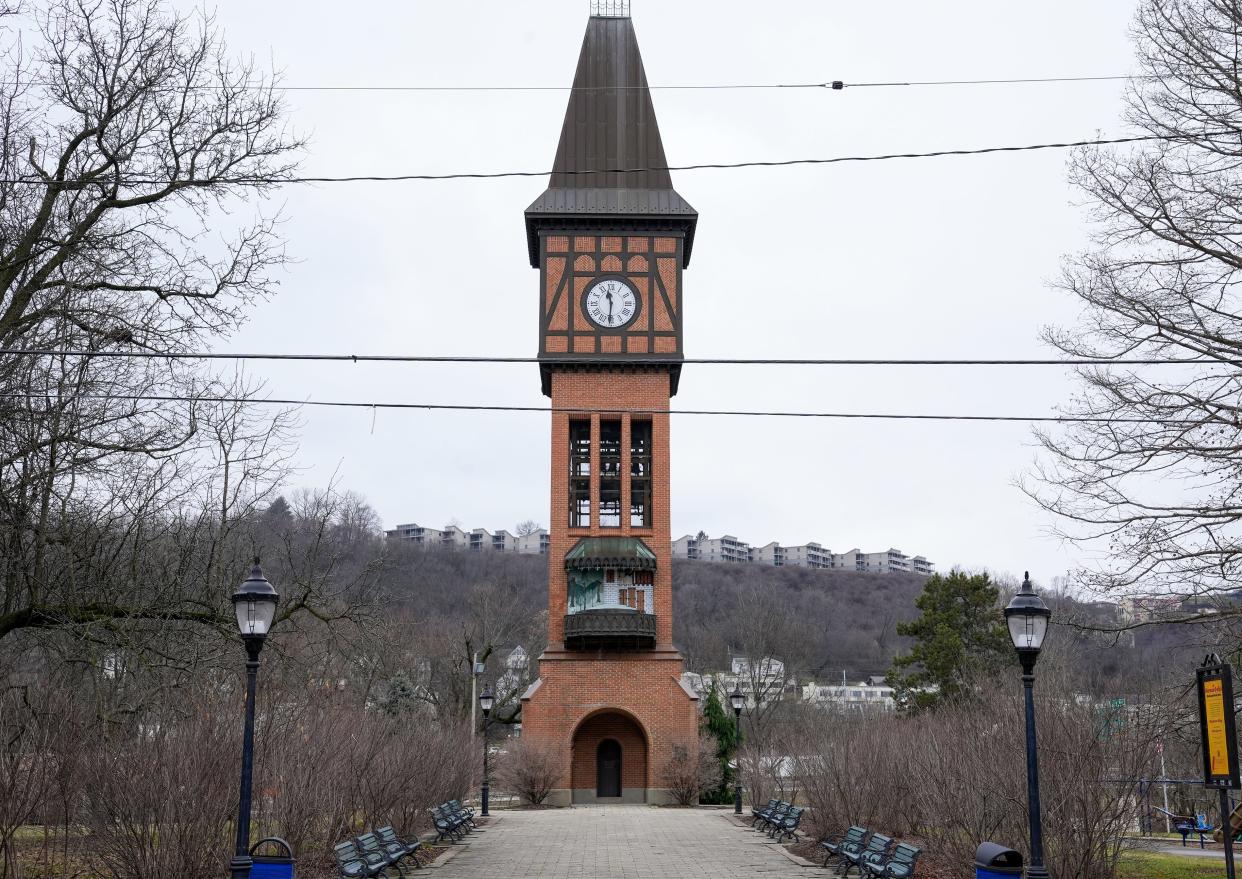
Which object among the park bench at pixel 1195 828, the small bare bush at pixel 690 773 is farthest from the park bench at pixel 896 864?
the small bare bush at pixel 690 773

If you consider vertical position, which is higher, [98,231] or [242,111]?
[242,111]

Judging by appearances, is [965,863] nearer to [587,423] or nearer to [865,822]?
[865,822]

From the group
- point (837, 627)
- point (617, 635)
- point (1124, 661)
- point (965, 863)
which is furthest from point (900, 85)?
point (837, 627)

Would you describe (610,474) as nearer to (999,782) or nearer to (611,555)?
(611,555)

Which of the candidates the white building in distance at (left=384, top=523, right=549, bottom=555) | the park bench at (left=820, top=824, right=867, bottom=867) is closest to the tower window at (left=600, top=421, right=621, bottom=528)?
the park bench at (left=820, top=824, right=867, bottom=867)

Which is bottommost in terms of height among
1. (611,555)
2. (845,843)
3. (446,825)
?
(446,825)

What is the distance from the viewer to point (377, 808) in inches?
848

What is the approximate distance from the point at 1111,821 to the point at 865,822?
8475mm

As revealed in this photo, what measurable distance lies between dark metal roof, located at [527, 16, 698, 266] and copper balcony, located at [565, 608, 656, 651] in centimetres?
1450

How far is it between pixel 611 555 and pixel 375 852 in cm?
2752

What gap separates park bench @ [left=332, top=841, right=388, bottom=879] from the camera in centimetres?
1529

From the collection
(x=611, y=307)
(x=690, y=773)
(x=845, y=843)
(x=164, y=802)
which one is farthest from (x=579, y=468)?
(x=164, y=802)

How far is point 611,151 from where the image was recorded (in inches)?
1869

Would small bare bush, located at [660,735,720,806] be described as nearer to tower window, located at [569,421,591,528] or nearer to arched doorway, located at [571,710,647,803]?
arched doorway, located at [571,710,647,803]
